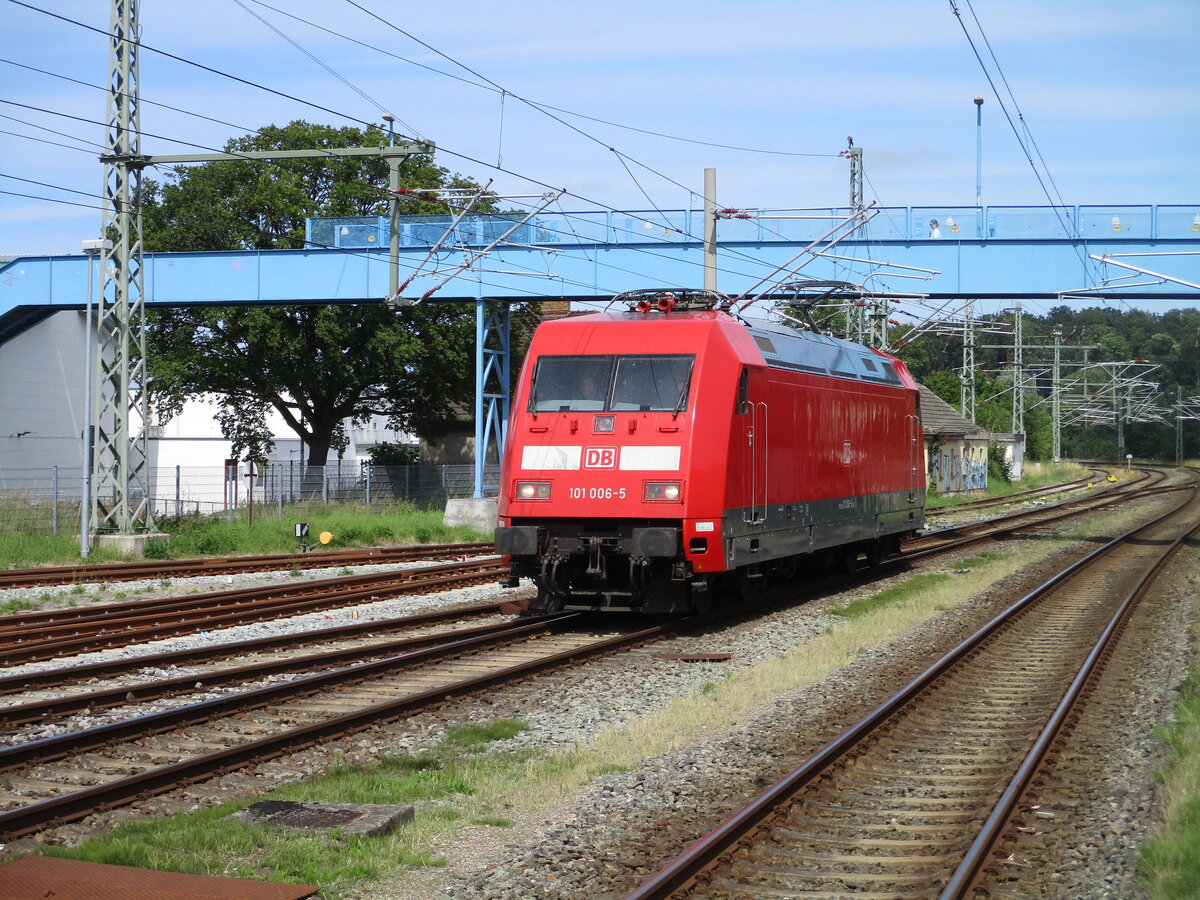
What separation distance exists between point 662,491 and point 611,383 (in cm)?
157

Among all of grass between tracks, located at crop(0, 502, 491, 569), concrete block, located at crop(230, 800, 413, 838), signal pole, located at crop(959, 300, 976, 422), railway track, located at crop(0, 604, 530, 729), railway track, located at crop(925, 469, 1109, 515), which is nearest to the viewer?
concrete block, located at crop(230, 800, 413, 838)

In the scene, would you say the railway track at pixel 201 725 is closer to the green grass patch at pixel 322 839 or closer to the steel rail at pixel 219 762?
the steel rail at pixel 219 762

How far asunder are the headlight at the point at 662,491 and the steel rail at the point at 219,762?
9.10 feet

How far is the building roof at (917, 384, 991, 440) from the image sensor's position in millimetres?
52719

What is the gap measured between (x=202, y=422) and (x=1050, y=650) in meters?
58.9

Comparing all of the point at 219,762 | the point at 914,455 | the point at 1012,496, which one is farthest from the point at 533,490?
the point at 1012,496

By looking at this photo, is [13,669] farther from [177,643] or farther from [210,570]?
[210,570]

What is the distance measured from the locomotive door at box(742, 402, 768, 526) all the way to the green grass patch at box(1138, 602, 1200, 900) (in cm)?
637

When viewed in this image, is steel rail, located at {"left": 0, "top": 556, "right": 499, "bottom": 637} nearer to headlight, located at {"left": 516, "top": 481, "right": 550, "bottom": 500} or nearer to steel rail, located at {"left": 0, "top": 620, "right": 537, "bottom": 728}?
steel rail, located at {"left": 0, "top": 620, "right": 537, "bottom": 728}

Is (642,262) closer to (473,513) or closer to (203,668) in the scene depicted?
(473,513)

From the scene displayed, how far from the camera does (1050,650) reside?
46.5 ft

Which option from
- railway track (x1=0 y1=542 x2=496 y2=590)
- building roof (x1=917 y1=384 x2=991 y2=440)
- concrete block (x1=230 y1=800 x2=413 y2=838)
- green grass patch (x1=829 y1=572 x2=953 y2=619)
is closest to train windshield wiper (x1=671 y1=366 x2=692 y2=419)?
green grass patch (x1=829 y1=572 x2=953 y2=619)

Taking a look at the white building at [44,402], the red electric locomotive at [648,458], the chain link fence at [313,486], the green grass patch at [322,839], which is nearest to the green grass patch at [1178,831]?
the green grass patch at [322,839]

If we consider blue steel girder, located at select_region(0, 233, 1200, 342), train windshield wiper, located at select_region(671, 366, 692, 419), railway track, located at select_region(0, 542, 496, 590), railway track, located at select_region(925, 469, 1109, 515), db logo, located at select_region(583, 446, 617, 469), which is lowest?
railway track, located at select_region(0, 542, 496, 590)
